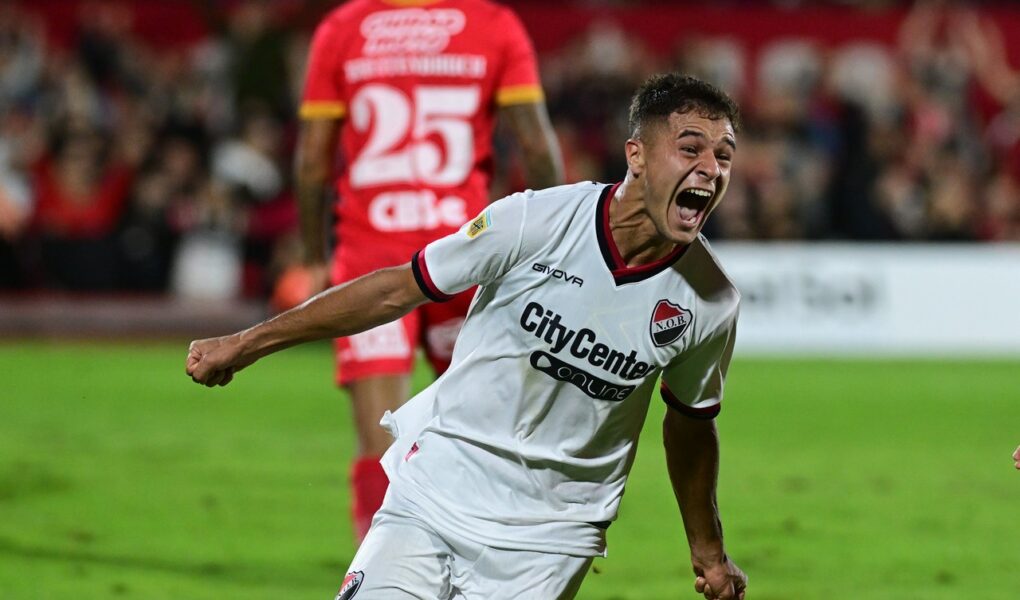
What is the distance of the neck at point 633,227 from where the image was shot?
4.12 meters

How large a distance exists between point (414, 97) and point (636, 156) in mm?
2056

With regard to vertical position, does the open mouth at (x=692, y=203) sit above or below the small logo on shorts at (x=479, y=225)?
above

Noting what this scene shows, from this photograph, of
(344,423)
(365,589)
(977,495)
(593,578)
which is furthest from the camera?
(344,423)

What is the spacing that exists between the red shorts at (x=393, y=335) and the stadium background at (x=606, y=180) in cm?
236

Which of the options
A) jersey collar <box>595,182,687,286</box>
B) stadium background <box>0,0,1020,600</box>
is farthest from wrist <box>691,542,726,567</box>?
stadium background <box>0,0,1020,600</box>

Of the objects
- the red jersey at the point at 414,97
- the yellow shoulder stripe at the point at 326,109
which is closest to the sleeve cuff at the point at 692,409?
the red jersey at the point at 414,97

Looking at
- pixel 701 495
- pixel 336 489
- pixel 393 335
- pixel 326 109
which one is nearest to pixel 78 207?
pixel 336 489

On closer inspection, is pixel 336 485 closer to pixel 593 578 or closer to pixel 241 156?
pixel 593 578

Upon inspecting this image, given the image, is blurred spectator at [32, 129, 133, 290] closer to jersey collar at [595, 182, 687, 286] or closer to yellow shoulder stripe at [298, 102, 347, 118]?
yellow shoulder stripe at [298, 102, 347, 118]

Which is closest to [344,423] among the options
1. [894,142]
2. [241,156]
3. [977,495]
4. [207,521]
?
[207,521]

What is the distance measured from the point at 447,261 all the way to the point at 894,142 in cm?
1535

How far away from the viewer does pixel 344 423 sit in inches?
472

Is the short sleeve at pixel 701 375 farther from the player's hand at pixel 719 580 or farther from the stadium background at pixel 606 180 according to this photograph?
the stadium background at pixel 606 180

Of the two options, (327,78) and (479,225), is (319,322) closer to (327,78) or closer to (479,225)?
(479,225)
